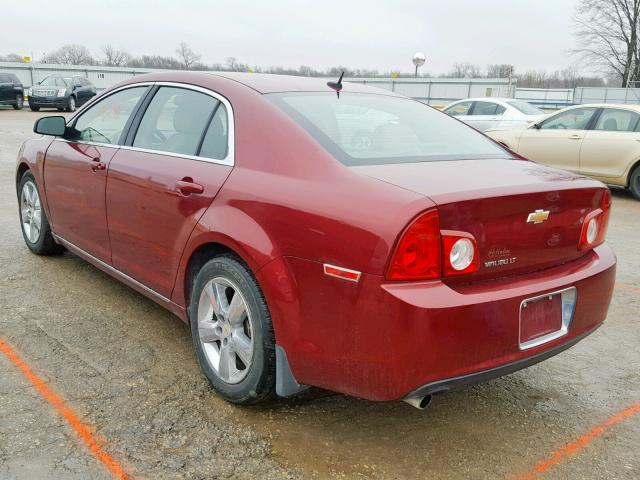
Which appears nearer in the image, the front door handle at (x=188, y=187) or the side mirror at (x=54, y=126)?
the front door handle at (x=188, y=187)

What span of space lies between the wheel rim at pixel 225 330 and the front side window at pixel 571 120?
867 cm

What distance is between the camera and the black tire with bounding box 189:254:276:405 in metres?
2.61

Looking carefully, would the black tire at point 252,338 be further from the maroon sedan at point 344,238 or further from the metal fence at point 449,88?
the metal fence at point 449,88

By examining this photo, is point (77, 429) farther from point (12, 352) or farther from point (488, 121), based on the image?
point (488, 121)

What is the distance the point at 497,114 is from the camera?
13484mm

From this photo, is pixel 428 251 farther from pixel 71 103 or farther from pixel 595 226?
pixel 71 103

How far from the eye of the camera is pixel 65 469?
238 cm

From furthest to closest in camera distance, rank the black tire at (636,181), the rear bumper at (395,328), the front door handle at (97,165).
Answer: the black tire at (636,181) → the front door handle at (97,165) → the rear bumper at (395,328)

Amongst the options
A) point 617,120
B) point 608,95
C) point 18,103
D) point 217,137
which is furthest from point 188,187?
point 608,95

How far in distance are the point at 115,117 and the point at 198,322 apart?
1.70 m

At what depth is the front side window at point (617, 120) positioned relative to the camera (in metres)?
9.31

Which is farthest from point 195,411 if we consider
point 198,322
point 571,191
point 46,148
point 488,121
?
point 488,121

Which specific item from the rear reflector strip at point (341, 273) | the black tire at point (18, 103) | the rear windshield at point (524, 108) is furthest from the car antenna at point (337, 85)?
the black tire at point (18, 103)

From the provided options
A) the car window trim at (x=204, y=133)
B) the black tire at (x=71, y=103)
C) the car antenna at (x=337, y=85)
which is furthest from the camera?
the black tire at (x=71, y=103)
